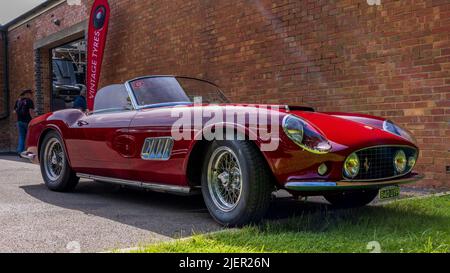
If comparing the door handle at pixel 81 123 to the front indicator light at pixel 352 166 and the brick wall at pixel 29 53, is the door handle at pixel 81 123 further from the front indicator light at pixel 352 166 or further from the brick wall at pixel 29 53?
the brick wall at pixel 29 53

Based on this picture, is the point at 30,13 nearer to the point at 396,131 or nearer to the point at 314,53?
the point at 314,53

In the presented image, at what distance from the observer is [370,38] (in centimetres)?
607

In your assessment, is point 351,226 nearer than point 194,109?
Yes

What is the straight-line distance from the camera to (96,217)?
13.2 ft

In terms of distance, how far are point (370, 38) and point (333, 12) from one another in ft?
2.31

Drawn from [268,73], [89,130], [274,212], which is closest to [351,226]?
[274,212]

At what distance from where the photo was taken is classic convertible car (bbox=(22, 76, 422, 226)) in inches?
129

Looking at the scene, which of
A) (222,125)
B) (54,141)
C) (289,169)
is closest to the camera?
(289,169)

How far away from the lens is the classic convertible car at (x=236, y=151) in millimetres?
3279

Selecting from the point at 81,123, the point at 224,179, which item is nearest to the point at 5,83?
the point at 81,123

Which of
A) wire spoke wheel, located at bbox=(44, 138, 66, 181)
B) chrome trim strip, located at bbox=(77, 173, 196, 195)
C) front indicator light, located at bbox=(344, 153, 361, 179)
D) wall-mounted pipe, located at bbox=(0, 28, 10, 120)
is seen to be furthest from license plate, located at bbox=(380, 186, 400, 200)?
wall-mounted pipe, located at bbox=(0, 28, 10, 120)

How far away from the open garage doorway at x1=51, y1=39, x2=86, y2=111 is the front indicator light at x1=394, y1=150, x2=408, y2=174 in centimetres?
1376

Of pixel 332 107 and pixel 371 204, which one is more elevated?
pixel 332 107
